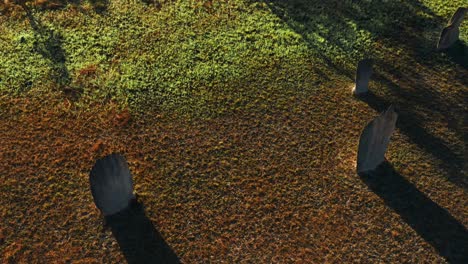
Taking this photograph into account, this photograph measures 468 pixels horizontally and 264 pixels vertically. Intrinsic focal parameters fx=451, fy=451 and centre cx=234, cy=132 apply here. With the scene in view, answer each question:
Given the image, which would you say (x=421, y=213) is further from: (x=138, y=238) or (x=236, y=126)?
(x=138, y=238)

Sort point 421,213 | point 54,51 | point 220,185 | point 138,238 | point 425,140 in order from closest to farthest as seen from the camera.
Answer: point 138,238
point 421,213
point 220,185
point 425,140
point 54,51

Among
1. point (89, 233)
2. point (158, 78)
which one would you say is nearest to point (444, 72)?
point (158, 78)

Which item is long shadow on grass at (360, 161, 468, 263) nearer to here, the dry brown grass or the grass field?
the grass field

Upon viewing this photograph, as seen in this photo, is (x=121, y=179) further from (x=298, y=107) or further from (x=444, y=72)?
(x=444, y=72)

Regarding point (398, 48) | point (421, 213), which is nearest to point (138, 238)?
point (421, 213)

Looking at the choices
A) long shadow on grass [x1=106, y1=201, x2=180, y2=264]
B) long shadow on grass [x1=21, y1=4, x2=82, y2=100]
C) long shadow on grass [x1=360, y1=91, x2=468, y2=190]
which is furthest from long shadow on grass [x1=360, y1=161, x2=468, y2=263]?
long shadow on grass [x1=21, y1=4, x2=82, y2=100]

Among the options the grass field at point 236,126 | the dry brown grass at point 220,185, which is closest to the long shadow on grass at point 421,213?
the grass field at point 236,126
